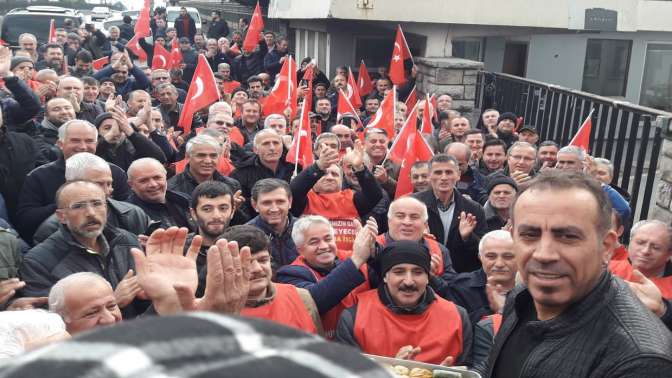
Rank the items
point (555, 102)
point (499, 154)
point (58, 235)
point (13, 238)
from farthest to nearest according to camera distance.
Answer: point (555, 102) < point (499, 154) < point (58, 235) < point (13, 238)

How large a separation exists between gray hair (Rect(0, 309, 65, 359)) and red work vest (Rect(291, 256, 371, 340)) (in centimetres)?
182

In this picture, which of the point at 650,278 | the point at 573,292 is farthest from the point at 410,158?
the point at 573,292

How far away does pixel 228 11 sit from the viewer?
28.1 metres

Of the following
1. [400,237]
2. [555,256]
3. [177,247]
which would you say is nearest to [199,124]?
[400,237]

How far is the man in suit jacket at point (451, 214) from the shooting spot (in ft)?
16.8

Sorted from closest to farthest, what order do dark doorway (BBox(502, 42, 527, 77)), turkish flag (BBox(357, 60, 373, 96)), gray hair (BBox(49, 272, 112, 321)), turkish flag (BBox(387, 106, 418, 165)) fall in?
gray hair (BBox(49, 272, 112, 321))
turkish flag (BBox(387, 106, 418, 165))
turkish flag (BBox(357, 60, 373, 96))
dark doorway (BBox(502, 42, 527, 77))

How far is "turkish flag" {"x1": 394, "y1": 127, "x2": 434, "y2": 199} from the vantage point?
6066mm

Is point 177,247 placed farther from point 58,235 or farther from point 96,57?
point 96,57

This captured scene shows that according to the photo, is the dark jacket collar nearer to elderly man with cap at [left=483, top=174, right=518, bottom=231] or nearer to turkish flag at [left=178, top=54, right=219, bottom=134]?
elderly man with cap at [left=483, top=174, right=518, bottom=231]

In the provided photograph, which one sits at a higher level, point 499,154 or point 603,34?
point 603,34

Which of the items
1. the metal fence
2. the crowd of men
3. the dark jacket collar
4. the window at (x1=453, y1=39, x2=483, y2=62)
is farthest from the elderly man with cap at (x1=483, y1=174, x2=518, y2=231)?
the window at (x1=453, y1=39, x2=483, y2=62)

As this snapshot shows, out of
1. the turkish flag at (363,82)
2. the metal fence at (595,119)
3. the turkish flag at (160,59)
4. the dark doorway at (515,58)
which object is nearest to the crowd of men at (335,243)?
the metal fence at (595,119)

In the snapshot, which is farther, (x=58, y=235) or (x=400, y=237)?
(x=400, y=237)

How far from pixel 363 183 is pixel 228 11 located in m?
24.5
